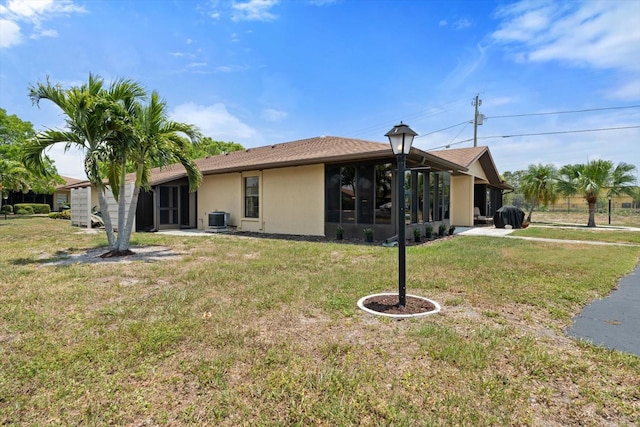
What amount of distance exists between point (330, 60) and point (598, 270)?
13143 mm

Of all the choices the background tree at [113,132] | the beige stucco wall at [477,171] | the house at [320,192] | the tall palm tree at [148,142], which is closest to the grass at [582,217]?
the beige stucco wall at [477,171]

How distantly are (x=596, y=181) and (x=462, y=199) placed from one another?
305 inches

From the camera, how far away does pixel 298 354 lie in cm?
296

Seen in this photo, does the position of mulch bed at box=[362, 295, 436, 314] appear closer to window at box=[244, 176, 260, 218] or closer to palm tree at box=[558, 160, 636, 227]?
window at box=[244, 176, 260, 218]

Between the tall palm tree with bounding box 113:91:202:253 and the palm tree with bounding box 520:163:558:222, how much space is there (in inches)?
773

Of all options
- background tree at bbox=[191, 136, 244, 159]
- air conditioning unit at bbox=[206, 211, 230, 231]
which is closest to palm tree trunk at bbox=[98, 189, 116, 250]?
air conditioning unit at bbox=[206, 211, 230, 231]

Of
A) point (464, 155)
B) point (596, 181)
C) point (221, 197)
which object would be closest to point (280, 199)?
point (221, 197)

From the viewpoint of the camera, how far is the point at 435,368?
2.71 meters

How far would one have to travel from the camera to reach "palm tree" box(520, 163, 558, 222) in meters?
20.1

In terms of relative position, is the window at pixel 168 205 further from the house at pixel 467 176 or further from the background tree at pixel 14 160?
the house at pixel 467 176

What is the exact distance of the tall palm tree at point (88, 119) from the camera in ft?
24.4

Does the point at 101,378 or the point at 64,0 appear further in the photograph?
the point at 64,0

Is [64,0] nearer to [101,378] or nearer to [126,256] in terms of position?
[126,256]

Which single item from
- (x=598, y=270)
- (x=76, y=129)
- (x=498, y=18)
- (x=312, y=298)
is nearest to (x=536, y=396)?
(x=312, y=298)
